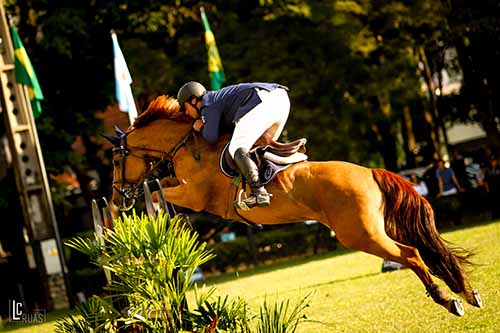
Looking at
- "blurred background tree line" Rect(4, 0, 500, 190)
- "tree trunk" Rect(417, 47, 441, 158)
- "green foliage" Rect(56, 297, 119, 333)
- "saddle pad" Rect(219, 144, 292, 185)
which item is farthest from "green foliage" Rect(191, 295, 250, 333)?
"tree trunk" Rect(417, 47, 441, 158)

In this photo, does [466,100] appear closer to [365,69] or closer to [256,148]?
[365,69]

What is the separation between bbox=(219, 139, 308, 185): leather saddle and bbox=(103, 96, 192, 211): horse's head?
Answer: 116cm

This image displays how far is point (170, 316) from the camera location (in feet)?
24.1

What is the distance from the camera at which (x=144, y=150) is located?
11.3 m

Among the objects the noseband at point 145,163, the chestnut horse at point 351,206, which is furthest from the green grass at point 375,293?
the noseband at point 145,163

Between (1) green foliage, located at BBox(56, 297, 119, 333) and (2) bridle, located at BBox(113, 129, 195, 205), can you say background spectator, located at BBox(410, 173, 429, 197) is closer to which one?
(2) bridle, located at BBox(113, 129, 195, 205)

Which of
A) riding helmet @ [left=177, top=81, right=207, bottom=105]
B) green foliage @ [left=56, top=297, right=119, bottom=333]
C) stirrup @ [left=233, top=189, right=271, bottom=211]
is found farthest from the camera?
riding helmet @ [left=177, top=81, right=207, bottom=105]

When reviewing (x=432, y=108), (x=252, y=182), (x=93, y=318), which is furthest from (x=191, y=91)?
(x=432, y=108)

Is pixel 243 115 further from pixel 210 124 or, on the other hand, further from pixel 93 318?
pixel 93 318

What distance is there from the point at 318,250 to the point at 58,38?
9795 mm

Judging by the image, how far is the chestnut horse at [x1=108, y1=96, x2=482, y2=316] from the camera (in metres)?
9.35

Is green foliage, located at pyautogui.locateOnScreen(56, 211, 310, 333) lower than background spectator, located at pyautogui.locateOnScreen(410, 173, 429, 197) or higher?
lower

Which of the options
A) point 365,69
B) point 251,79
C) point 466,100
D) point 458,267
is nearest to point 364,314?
point 458,267

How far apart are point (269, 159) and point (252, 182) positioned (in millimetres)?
355
